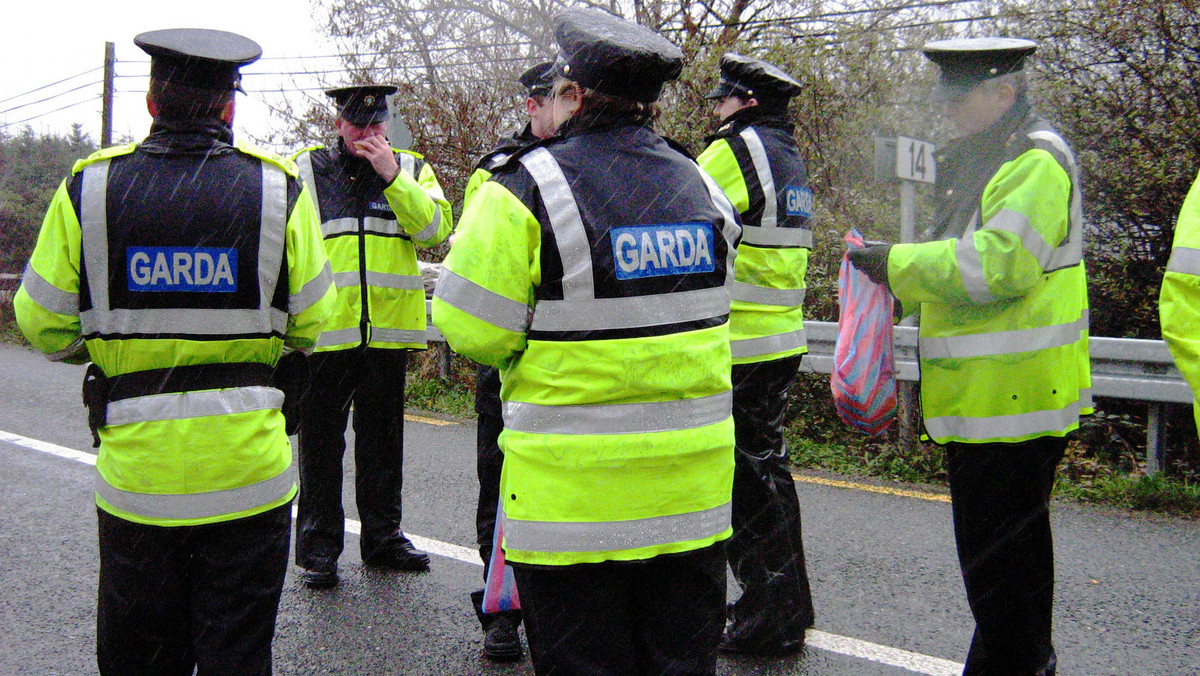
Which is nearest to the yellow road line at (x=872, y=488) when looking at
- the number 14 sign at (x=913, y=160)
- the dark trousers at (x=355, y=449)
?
the number 14 sign at (x=913, y=160)

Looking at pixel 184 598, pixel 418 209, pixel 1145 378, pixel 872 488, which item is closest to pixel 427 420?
pixel 872 488

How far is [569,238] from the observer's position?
1.97 m

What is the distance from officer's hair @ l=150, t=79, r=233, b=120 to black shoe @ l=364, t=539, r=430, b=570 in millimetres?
2567

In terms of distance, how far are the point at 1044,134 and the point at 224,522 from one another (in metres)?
2.42

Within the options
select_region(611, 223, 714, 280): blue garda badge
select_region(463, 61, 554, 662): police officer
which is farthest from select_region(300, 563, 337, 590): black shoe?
→ select_region(611, 223, 714, 280): blue garda badge

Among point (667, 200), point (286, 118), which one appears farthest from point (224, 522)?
point (286, 118)

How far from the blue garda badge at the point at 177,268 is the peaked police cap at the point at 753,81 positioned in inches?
81.5

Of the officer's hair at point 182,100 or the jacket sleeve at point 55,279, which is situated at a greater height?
the officer's hair at point 182,100

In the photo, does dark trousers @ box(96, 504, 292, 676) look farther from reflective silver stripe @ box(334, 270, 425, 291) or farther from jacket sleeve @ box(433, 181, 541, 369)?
reflective silver stripe @ box(334, 270, 425, 291)

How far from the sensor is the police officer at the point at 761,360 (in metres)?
3.52

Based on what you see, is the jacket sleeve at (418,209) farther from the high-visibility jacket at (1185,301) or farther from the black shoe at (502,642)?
the high-visibility jacket at (1185,301)

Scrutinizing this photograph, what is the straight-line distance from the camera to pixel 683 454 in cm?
206

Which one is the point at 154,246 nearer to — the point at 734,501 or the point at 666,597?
the point at 666,597

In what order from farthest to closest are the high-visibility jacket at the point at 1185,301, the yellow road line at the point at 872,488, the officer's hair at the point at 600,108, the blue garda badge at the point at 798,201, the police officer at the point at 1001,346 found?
the yellow road line at the point at 872,488, the blue garda badge at the point at 798,201, the police officer at the point at 1001,346, the high-visibility jacket at the point at 1185,301, the officer's hair at the point at 600,108
